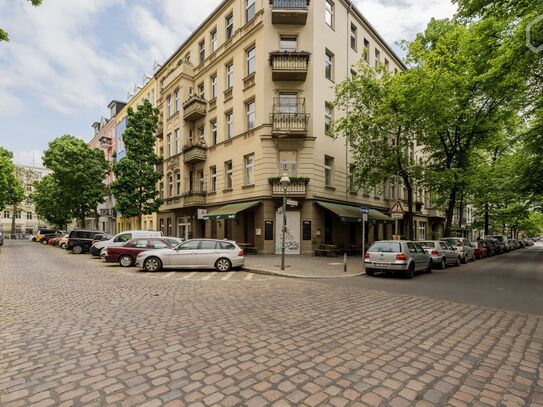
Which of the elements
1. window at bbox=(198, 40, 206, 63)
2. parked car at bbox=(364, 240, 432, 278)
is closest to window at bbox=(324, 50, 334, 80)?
window at bbox=(198, 40, 206, 63)

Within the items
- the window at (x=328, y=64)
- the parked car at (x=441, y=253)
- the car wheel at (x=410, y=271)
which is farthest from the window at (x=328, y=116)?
the car wheel at (x=410, y=271)

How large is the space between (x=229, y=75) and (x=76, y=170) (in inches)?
854

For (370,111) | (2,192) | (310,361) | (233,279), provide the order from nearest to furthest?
1. (310,361)
2. (233,279)
3. (370,111)
4. (2,192)

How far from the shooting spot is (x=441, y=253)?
16.2 m

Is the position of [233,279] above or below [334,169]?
below

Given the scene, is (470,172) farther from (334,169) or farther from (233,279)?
(233,279)

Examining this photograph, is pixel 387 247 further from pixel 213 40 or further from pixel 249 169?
pixel 213 40

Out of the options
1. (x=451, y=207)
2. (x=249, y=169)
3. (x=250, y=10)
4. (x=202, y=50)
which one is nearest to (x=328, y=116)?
(x=249, y=169)

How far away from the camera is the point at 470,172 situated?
2052 centimetres

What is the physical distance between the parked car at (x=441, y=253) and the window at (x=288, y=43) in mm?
14748

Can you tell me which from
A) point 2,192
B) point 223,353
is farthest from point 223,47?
point 2,192

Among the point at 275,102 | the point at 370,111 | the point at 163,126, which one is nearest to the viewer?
the point at 370,111

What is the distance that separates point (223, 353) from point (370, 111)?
18468 millimetres

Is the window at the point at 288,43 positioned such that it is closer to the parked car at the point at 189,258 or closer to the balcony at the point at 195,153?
the balcony at the point at 195,153
